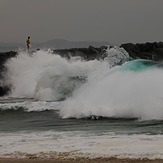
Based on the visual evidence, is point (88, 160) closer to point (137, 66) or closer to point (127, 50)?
point (137, 66)

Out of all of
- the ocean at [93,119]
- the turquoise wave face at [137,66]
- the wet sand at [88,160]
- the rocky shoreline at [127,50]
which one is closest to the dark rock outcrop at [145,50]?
the rocky shoreline at [127,50]

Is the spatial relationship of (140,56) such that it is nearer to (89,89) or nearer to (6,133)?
(89,89)

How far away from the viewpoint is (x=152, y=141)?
30.2 feet

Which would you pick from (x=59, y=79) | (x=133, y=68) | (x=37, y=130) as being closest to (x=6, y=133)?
(x=37, y=130)

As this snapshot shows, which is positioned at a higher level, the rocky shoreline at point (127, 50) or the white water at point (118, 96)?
the rocky shoreline at point (127, 50)

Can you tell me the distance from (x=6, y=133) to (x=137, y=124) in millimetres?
3697

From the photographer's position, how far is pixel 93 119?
47.9ft

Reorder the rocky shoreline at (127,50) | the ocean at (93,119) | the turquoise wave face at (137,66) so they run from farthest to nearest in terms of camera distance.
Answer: the rocky shoreline at (127,50), the turquoise wave face at (137,66), the ocean at (93,119)

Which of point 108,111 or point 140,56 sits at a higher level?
point 140,56

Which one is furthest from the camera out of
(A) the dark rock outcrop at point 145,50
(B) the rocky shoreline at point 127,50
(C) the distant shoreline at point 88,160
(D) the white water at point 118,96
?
(A) the dark rock outcrop at point 145,50

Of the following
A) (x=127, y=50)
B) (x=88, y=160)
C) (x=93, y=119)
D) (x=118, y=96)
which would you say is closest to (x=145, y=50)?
(x=127, y=50)

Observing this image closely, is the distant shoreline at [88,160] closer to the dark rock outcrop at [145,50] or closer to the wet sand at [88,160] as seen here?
the wet sand at [88,160]

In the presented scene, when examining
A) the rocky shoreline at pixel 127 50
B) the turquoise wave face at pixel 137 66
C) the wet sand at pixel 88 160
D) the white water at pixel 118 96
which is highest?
the rocky shoreline at pixel 127 50

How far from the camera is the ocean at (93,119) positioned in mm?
8758
